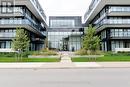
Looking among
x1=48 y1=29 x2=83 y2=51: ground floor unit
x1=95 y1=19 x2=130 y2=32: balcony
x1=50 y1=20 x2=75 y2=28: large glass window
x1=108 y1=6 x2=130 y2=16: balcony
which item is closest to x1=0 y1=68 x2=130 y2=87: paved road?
x1=95 y1=19 x2=130 y2=32: balcony

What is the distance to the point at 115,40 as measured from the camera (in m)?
55.5

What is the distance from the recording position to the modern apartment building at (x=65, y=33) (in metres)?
80.1

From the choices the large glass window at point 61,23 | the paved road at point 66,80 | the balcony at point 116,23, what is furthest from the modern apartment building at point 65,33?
the paved road at point 66,80

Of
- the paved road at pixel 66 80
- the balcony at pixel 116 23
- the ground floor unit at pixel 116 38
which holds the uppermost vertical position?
the balcony at pixel 116 23

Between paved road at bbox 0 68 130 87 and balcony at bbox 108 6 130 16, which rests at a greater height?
balcony at bbox 108 6 130 16

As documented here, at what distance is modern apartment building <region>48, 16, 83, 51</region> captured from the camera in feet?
263

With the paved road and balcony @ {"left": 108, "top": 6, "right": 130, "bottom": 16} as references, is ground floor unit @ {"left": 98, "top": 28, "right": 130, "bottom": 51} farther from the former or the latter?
the paved road

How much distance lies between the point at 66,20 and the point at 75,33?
39.9ft

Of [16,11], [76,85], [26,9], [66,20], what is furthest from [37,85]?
[66,20]

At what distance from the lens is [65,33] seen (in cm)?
8631

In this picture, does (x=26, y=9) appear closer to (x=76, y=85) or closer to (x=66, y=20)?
(x=66, y=20)

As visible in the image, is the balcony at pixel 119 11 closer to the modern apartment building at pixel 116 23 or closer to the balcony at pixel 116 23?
the modern apartment building at pixel 116 23

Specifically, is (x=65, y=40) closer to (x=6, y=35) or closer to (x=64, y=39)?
(x=64, y=39)

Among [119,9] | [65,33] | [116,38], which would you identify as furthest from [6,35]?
[65,33]
